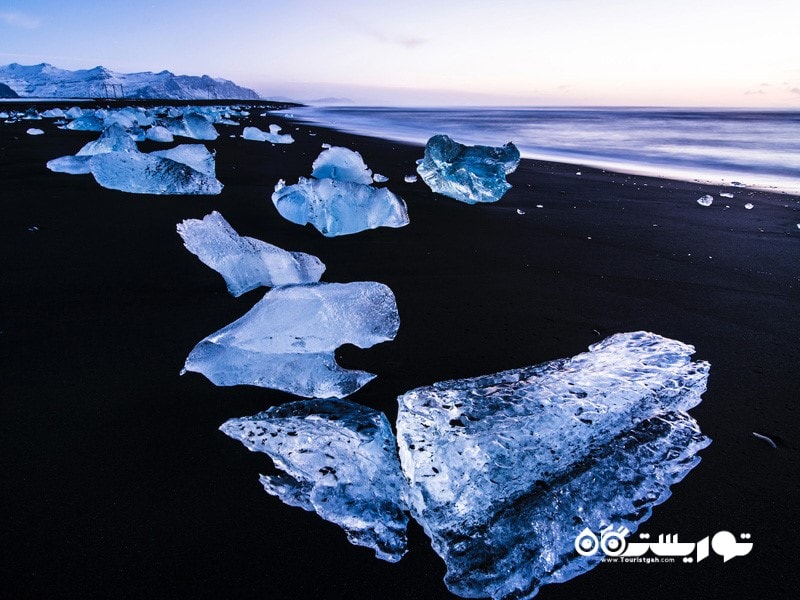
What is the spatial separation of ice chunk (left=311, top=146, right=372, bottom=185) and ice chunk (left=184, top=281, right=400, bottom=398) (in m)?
2.43

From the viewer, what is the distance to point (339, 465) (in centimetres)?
100

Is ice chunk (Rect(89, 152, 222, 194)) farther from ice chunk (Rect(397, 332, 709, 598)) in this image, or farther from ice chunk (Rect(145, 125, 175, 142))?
ice chunk (Rect(145, 125, 175, 142))

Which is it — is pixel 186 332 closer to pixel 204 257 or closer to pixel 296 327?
pixel 296 327

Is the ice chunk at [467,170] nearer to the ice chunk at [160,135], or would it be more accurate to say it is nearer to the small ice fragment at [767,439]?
the small ice fragment at [767,439]

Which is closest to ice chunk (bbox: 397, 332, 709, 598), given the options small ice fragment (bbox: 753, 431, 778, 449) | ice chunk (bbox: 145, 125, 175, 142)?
small ice fragment (bbox: 753, 431, 778, 449)

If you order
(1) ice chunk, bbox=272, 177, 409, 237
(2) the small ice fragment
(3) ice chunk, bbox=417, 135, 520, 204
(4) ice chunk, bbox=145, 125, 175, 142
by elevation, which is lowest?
(2) the small ice fragment

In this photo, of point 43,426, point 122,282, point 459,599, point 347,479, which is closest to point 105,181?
point 122,282

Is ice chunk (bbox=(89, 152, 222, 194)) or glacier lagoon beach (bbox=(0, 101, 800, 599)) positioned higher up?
ice chunk (bbox=(89, 152, 222, 194))

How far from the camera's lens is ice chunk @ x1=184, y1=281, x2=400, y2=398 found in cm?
133

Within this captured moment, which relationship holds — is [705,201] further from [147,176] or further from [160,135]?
[160,135]

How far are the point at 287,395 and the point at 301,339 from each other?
0.21 metres

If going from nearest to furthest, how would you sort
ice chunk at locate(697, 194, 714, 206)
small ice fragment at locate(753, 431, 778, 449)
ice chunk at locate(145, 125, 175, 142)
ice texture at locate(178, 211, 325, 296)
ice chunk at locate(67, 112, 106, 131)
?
small ice fragment at locate(753, 431, 778, 449)
ice texture at locate(178, 211, 325, 296)
ice chunk at locate(697, 194, 714, 206)
ice chunk at locate(145, 125, 175, 142)
ice chunk at locate(67, 112, 106, 131)

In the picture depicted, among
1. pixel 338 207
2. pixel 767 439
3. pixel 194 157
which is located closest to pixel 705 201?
pixel 338 207

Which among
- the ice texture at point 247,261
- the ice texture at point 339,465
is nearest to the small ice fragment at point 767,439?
the ice texture at point 339,465
